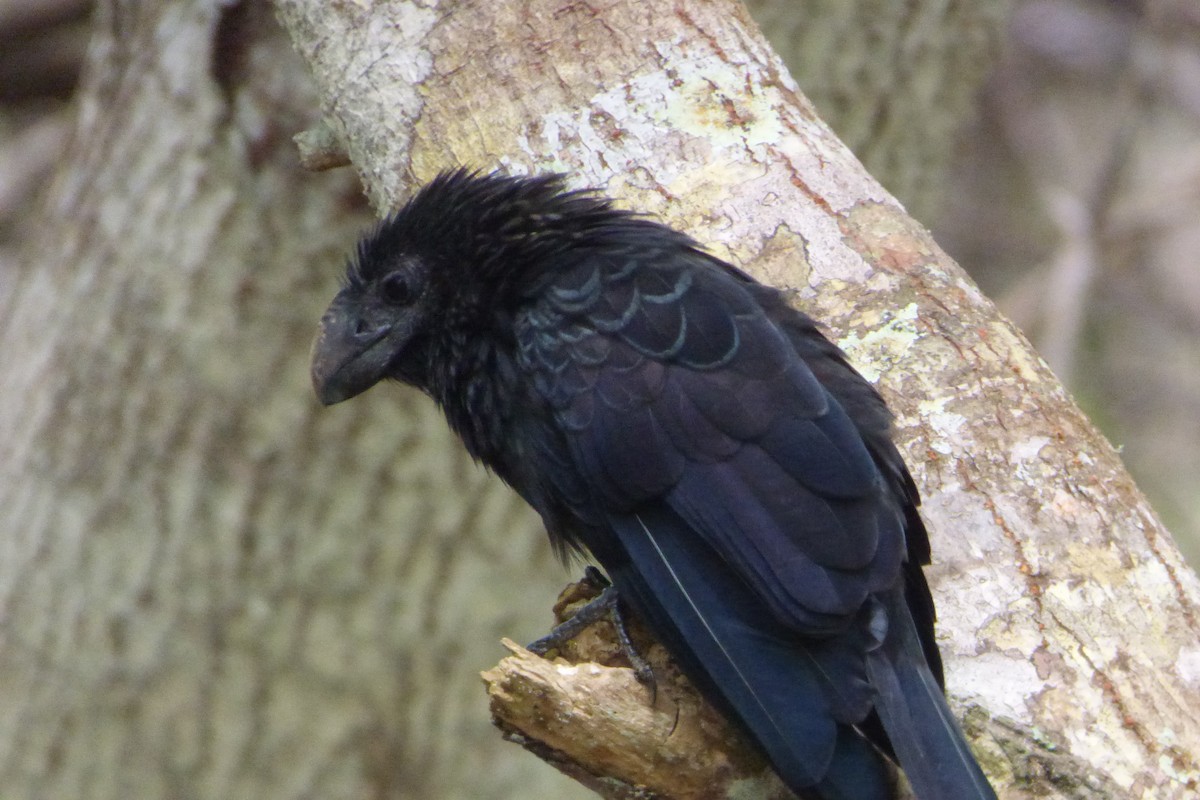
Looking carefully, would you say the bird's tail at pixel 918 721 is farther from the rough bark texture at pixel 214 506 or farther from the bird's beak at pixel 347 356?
the rough bark texture at pixel 214 506

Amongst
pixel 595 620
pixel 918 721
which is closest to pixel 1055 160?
pixel 595 620

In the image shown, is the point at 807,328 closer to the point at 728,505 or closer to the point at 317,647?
the point at 728,505

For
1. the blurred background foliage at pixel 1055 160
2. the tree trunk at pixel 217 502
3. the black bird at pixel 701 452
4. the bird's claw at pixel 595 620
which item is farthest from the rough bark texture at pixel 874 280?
the blurred background foliage at pixel 1055 160

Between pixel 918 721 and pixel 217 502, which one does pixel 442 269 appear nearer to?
pixel 918 721

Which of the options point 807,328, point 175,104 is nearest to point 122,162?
point 175,104

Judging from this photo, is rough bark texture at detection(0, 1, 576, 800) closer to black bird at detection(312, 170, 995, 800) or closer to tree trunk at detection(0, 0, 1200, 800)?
tree trunk at detection(0, 0, 1200, 800)

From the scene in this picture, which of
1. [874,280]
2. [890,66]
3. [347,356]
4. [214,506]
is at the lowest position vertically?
[347,356]
